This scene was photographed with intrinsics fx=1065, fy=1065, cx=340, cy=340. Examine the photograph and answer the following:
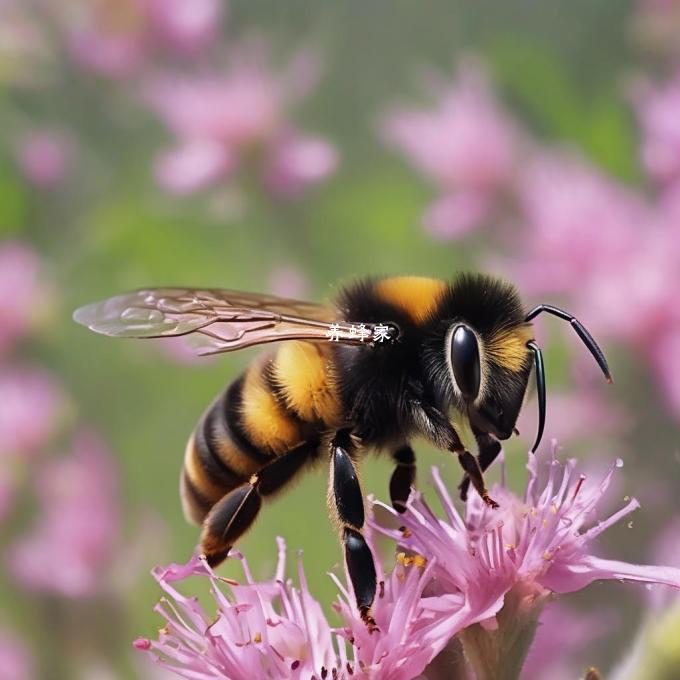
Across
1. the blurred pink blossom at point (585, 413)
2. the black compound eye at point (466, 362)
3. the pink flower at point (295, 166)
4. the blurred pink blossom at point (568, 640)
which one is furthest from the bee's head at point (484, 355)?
the pink flower at point (295, 166)

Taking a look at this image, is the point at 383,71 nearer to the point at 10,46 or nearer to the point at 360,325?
the point at 10,46

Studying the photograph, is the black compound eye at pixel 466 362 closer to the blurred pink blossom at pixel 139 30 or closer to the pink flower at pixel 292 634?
the pink flower at pixel 292 634

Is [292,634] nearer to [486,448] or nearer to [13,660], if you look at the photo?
[486,448]

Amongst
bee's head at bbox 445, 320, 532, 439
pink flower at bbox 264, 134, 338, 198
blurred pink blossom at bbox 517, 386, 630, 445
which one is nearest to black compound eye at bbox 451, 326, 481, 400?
bee's head at bbox 445, 320, 532, 439

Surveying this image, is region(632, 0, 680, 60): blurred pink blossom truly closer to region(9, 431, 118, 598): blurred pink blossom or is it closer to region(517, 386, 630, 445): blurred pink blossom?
region(517, 386, 630, 445): blurred pink blossom

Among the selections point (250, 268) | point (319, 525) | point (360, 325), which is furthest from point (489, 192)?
point (360, 325)

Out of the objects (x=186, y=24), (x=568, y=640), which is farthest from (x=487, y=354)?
(x=186, y=24)
